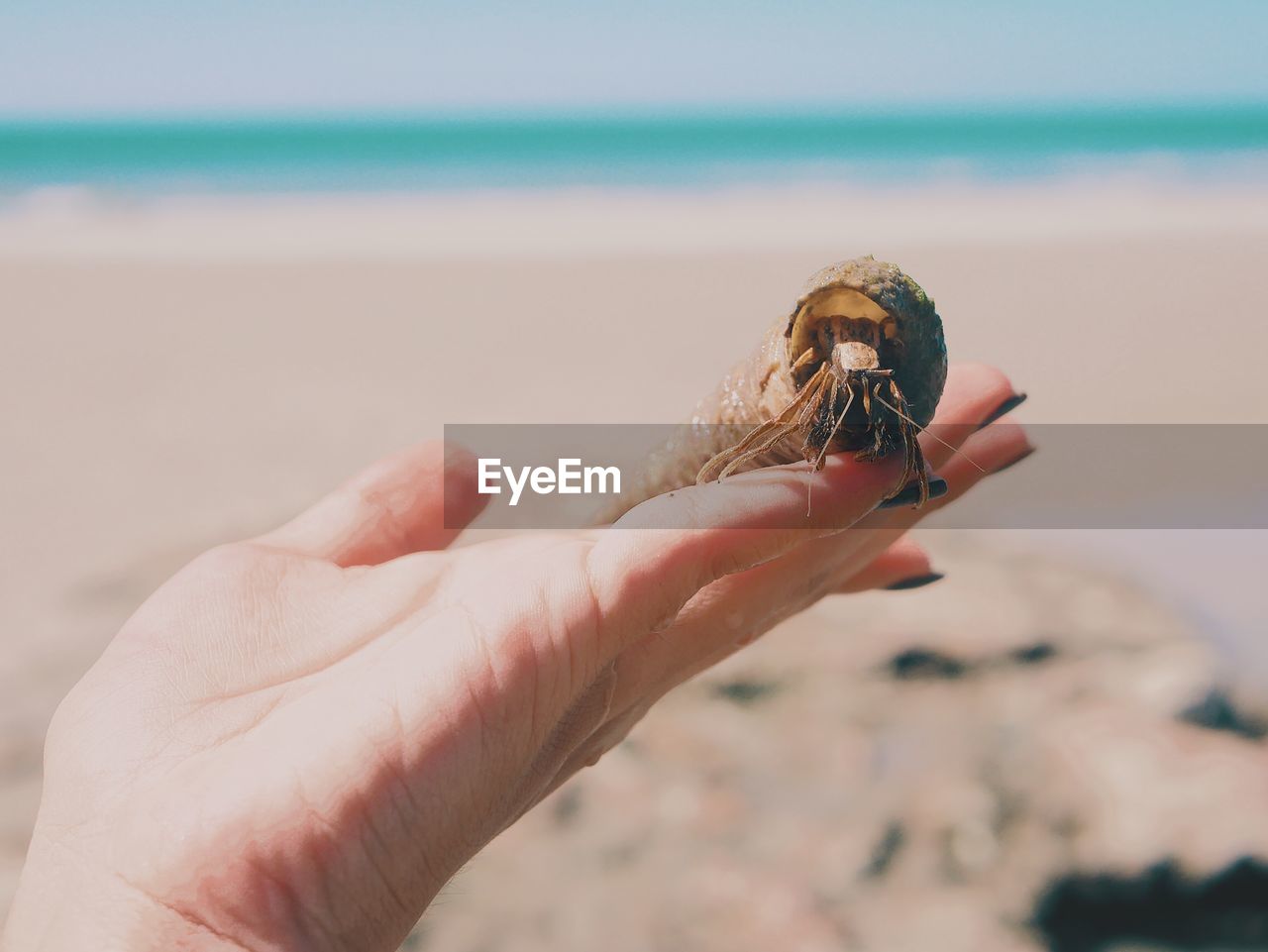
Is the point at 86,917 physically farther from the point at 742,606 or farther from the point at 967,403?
the point at 967,403

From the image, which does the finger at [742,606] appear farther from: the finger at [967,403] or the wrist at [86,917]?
the wrist at [86,917]

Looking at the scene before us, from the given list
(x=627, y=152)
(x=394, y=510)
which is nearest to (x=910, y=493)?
(x=394, y=510)

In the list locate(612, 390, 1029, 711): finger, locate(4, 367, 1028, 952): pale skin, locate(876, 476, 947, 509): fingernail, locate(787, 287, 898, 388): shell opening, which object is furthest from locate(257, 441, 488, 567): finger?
locate(876, 476, 947, 509): fingernail

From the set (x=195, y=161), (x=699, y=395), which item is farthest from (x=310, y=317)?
(x=195, y=161)

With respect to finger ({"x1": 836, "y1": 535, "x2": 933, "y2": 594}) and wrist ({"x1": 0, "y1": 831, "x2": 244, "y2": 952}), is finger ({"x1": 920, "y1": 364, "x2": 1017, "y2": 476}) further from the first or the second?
wrist ({"x1": 0, "y1": 831, "x2": 244, "y2": 952})

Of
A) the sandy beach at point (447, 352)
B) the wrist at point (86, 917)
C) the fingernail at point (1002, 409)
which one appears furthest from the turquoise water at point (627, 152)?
the wrist at point (86, 917)

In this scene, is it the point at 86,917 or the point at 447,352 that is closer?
the point at 86,917
